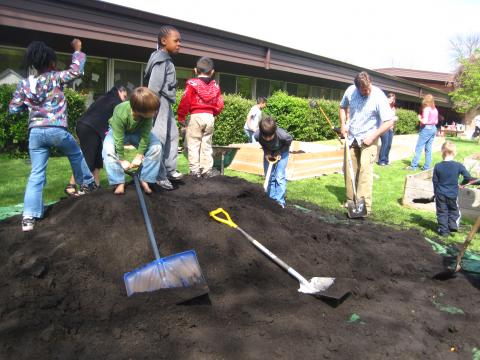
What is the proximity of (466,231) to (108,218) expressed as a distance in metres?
4.61

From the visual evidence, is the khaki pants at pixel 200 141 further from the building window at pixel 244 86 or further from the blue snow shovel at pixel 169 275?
the building window at pixel 244 86

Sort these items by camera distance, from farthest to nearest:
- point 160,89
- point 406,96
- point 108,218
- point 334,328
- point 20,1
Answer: point 406,96 < point 20,1 < point 160,89 < point 108,218 < point 334,328

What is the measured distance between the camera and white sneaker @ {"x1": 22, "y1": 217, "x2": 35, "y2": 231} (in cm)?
404

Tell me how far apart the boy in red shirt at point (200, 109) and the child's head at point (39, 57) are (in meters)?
2.09

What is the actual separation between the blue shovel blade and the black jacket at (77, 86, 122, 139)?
2.95 m

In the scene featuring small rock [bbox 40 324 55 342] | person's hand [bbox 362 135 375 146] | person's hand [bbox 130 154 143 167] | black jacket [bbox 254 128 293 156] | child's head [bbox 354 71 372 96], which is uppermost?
child's head [bbox 354 71 372 96]

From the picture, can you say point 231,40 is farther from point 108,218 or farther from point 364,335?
point 364,335

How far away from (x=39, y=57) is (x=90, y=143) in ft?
5.36

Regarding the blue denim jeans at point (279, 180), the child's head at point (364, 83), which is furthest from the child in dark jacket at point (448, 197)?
the blue denim jeans at point (279, 180)

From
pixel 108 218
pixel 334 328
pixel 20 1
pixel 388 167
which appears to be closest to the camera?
pixel 334 328

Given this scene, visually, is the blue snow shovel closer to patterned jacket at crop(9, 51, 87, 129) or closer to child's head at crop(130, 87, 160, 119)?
child's head at crop(130, 87, 160, 119)

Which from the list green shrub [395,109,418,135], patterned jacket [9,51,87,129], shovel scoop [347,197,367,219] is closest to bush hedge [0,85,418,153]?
patterned jacket [9,51,87,129]

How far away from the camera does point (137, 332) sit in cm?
261

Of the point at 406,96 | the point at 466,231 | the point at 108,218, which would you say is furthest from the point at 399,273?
the point at 406,96
